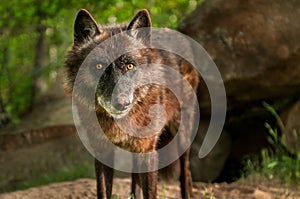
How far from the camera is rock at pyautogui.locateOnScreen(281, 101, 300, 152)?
5816mm

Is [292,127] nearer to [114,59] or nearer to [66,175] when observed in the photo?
[66,175]

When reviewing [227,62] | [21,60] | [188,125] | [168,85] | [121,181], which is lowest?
[121,181]

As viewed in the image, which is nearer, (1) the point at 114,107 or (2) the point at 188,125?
(1) the point at 114,107

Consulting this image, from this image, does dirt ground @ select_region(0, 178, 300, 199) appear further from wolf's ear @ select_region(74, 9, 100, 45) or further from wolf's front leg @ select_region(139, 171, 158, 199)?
wolf's ear @ select_region(74, 9, 100, 45)

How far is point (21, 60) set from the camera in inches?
386

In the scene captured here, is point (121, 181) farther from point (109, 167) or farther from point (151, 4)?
point (151, 4)

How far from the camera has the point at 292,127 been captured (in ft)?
19.5

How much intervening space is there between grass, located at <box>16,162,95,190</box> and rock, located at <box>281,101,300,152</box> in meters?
2.34

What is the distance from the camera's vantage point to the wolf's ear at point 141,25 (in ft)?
12.7

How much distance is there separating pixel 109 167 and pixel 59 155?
→ 252cm

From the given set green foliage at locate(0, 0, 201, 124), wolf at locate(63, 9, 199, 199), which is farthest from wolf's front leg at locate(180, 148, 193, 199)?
green foliage at locate(0, 0, 201, 124)

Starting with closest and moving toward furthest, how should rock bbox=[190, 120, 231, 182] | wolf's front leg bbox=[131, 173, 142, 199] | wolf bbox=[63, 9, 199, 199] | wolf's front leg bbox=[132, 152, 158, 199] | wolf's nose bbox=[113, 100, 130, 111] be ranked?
wolf's nose bbox=[113, 100, 130, 111] → wolf bbox=[63, 9, 199, 199] → wolf's front leg bbox=[132, 152, 158, 199] → wolf's front leg bbox=[131, 173, 142, 199] → rock bbox=[190, 120, 231, 182]

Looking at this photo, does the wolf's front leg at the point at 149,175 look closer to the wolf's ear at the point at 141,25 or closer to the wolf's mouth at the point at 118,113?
the wolf's mouth at the point at 118,113

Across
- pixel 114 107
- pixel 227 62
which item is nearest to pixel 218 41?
pixel 227 62
